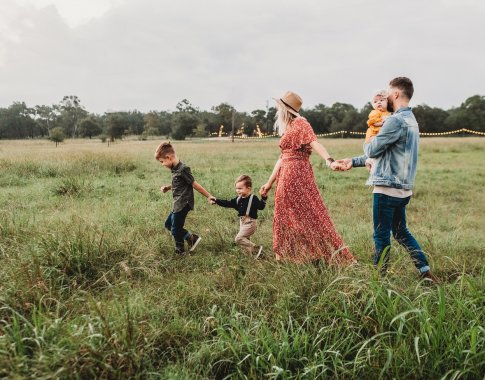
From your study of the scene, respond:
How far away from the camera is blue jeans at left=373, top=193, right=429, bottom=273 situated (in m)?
4.03

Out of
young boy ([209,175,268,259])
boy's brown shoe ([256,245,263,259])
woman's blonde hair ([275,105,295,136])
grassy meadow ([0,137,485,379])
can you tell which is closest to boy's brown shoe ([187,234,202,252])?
grassy meadow ([0,137,485,379])

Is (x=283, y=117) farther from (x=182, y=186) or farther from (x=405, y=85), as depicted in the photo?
(x=182, y=186)

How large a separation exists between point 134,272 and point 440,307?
3.14 meters

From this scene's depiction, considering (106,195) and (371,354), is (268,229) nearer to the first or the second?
(371,354)

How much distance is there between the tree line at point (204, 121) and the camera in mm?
68062

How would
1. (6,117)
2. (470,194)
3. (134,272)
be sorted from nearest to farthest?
(134,272) < (470,194) < (6,117)

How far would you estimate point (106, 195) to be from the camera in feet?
31.7

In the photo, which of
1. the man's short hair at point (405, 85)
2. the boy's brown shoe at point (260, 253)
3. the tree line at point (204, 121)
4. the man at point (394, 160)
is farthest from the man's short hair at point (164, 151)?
the tree line at point (204, 121)

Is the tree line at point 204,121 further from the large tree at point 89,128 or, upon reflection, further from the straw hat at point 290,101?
the straw hat at point 290,101

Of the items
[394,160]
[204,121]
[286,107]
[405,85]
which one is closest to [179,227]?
[286,107]

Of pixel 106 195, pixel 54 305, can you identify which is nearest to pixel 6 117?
pixel 106 195

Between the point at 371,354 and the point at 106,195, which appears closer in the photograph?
the point at 371,354

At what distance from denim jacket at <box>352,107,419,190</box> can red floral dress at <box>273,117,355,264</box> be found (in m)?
0.77

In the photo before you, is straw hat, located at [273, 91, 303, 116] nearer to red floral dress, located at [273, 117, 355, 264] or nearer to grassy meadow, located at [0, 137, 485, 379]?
red floral dress, located at [273, 117, 355, 264]
